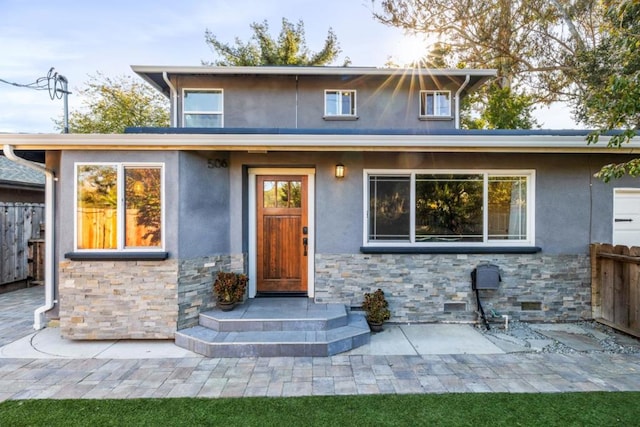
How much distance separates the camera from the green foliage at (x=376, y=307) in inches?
195

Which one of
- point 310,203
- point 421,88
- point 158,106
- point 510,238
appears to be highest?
point 158,106

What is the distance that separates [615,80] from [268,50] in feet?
57.4

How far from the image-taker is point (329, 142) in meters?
4.67

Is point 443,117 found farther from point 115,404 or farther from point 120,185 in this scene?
point 115,404

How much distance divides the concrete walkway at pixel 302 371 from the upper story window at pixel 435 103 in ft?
20.0

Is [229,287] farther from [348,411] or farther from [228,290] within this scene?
[348,411]

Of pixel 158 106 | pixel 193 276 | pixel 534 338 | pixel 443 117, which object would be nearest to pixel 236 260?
pixel 193 276

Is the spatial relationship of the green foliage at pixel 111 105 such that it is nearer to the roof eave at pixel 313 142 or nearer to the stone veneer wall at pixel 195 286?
the roof eave at pixel 313 142

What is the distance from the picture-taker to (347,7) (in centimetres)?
1070

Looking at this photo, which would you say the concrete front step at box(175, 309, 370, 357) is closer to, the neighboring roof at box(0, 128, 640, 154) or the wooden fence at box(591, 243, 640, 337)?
the neighboring roof at box(0, 128, 640, 154)

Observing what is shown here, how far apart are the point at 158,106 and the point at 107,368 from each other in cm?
1920

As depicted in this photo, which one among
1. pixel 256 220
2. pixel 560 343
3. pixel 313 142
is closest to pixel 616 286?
pixel 560 343

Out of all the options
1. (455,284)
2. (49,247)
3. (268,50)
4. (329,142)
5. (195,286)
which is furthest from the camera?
(268,50)

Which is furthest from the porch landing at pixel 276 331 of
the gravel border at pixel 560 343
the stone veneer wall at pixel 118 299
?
the gravel border at pixel 560 343
